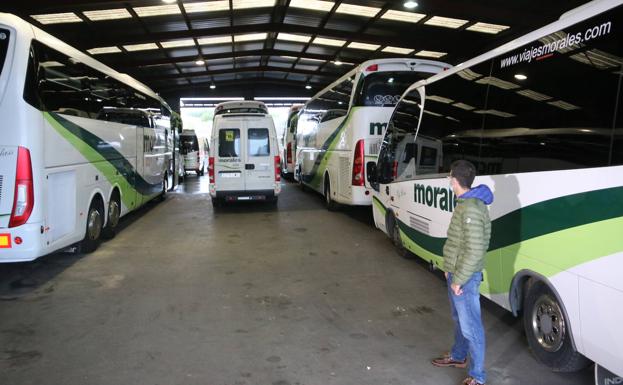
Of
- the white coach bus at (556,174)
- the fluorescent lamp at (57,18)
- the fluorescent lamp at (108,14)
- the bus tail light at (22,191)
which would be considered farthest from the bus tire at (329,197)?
the fluorescent lamp at (57,18)

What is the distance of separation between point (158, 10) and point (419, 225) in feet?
39.9

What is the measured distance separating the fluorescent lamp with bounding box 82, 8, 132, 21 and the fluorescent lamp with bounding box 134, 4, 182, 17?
0.40 meters

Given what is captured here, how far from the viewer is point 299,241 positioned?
8586mm

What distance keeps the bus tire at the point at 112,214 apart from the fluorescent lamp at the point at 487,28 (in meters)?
12.5

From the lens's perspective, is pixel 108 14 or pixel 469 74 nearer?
pixel 469 74

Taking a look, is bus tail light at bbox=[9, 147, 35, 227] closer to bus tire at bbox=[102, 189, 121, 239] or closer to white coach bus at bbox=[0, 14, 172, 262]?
white coach bus at bbox=[0, 14, 172, 262]

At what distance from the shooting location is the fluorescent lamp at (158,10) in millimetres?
14047

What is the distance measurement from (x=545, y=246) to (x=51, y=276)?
6.22 metres

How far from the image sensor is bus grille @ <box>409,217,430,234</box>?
588 cm

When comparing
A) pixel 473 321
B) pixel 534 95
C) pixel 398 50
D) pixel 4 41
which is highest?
pixel 398 50

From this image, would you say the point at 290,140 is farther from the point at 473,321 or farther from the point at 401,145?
the point at 473,321

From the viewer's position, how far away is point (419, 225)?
6133 millimetres

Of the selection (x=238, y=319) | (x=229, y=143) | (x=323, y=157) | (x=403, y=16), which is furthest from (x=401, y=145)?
(x=403, y=16)

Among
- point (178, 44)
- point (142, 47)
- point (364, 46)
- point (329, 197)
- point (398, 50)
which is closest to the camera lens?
point (329, 197)
